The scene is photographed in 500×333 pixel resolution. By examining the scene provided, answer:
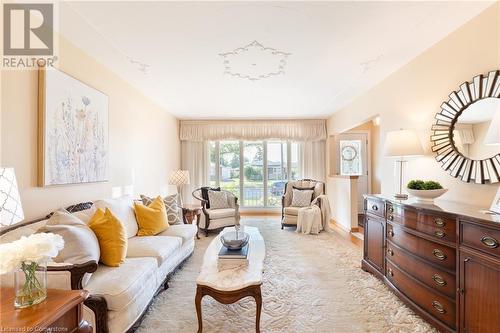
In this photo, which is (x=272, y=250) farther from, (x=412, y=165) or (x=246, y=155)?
(x=246, y=155)

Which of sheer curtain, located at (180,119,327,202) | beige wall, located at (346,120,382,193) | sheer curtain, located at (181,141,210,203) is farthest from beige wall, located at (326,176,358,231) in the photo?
sheer curtain, located at (181,141,210,203)

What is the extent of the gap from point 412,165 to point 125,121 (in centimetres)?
387

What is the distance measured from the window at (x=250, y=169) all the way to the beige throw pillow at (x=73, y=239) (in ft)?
14.9

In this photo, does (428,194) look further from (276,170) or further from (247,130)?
(247,130)

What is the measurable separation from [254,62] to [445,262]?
107 inches

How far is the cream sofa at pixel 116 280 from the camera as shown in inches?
60.8

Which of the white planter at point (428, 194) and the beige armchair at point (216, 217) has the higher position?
the white planter at point (428, 194)

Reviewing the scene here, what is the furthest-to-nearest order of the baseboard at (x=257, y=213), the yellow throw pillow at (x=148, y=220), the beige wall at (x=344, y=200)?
the baseboard at (x=257, y=213)
the beige wall at (x=344, y=200)
the yellow throw pillow at (x=148, y=220)

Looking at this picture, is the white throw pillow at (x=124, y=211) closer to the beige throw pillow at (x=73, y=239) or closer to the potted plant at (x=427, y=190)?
the beige throw pillow at (x=73, y=239)

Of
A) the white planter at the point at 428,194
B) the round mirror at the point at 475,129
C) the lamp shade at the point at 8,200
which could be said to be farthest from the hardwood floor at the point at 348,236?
the lamp shade at the point at 8,200

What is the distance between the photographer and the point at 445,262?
1.82 m

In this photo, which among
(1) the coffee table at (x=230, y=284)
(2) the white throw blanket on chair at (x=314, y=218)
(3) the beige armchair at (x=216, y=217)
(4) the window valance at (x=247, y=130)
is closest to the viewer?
(1) the coffee table at (x=230, y=284)

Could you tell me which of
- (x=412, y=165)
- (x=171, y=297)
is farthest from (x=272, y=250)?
(x=412, y=165)

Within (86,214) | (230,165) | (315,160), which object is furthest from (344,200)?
(86,214)
